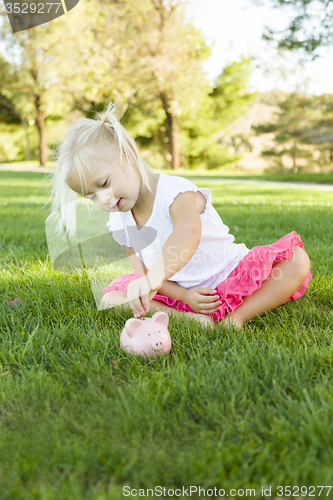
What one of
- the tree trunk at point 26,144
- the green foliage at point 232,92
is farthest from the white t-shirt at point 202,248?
the tree trunk at point 26,144

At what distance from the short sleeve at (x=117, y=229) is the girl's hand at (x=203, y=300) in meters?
0.46

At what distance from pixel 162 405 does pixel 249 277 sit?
922mm

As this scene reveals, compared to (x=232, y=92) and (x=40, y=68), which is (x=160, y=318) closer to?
(x=40, y=68)

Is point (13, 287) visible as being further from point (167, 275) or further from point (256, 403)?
point (256, 403)

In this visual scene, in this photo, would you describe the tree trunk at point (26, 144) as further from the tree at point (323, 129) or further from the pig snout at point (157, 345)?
the pig snout at point (157, 345)

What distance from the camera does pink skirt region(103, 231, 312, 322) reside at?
1.92 metres

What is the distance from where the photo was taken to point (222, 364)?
1.36 meters

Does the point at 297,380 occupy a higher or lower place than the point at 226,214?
higher

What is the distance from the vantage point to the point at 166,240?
1.78m

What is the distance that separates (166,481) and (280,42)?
1115cm

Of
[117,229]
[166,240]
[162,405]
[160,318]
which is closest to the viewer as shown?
[162,405]

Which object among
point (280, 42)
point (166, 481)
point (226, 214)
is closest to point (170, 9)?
point (280, 42)

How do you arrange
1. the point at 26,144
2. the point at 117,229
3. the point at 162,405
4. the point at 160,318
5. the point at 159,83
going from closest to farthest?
the point at 162,405
the point at 160,318
the point at 117,229
the point at 159,83
the point at 26,144

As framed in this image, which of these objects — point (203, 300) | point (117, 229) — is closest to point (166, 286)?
point (203, 300)
